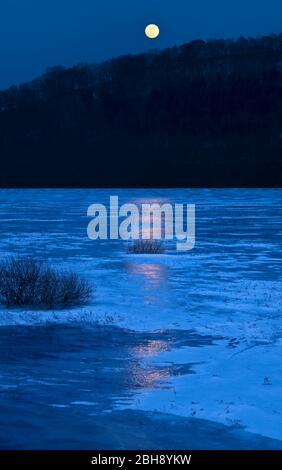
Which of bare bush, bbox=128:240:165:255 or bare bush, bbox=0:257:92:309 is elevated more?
bare bush, bbox=128:240:165:255

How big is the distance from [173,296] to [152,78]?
494 feet

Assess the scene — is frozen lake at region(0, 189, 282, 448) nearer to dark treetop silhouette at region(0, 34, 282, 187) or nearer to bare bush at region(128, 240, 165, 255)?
bare bush at region(128, 240, 165, 255)

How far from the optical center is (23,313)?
39.0ft

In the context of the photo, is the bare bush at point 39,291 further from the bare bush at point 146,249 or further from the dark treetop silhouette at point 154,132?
the dark treetop silhouette at point 154,132

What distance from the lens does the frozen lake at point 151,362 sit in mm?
6562

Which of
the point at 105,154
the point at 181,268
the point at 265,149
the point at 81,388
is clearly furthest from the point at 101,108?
the point at 81,388

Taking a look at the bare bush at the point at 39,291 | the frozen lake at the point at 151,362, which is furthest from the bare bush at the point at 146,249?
the bare bush at the point at 39,291

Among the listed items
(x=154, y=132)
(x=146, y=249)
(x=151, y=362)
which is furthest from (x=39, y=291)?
(x=154, y=132)

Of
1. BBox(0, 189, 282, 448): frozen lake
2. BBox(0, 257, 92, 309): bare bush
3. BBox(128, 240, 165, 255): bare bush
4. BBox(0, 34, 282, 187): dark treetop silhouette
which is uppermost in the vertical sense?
BBox(0, 34, 282, 187): dark treetop silhouette

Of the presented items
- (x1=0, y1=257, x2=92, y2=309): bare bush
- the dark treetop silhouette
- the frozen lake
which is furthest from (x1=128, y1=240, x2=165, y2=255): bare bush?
the dark treetop silhouette

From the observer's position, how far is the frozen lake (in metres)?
6.56

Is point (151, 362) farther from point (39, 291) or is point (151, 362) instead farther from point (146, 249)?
point (146, 249)

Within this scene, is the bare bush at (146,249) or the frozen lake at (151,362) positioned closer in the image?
the frozen lake at (151,362)

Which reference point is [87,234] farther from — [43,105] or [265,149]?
[43,105]
